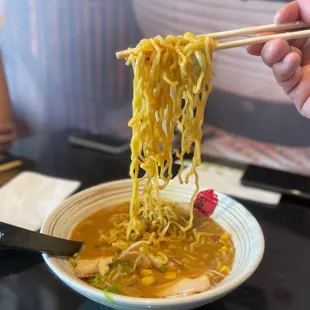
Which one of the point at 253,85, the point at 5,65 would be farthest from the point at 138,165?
the point at 5,65

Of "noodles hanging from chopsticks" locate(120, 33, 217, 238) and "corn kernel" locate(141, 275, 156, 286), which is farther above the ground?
"noodles hanging from chopsticks" locate(120, 33, 217, 238)

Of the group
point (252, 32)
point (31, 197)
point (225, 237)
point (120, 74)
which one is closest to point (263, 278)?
point (225, 237)

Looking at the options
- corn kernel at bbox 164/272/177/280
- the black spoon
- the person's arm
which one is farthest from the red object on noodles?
the person's arm

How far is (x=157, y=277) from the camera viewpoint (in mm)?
934

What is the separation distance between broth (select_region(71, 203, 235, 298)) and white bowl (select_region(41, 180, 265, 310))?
0.9 inches

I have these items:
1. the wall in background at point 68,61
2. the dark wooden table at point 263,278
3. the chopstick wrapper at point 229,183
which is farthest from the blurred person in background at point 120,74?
the dark wooden table at point 263,278

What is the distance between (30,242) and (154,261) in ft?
0.86

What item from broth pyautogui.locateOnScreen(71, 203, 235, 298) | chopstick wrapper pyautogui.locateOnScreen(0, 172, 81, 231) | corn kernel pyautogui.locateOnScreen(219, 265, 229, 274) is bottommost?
chopstick wrapper pyautogui.locateOnScreen(0, 172, 81, 231)

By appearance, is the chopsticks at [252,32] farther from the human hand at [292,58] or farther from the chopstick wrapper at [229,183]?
the chopstick wrapper at [229,183]

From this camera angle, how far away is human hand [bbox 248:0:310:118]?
101 cm

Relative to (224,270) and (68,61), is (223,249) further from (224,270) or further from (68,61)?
(68,61)

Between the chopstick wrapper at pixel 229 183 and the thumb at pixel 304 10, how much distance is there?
543 mm

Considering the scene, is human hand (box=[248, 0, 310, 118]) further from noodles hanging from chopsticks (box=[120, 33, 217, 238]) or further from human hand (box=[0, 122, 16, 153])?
human hand (box=[0, 122, 16, 153])

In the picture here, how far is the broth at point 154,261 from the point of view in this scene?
90cm
